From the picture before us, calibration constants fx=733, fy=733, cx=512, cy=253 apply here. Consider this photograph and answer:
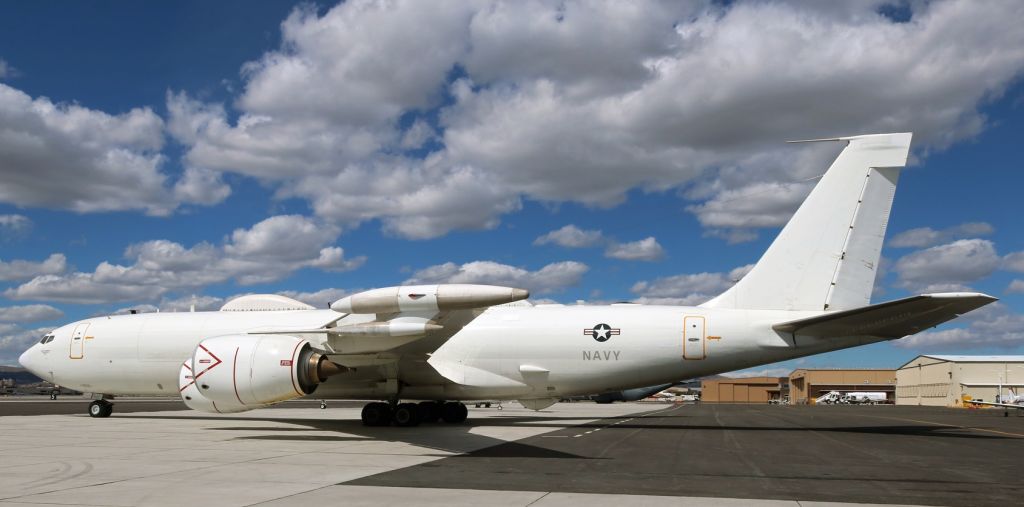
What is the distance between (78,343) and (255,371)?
41.9 ft

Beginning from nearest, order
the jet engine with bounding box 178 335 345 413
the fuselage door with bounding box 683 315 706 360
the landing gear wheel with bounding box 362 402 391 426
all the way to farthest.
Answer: the jet engine with bounding box 178 335 345 413
the fuselage door with bounding box 683 315 706 360
the landing gear wheel with bounding box 362 402 391 426

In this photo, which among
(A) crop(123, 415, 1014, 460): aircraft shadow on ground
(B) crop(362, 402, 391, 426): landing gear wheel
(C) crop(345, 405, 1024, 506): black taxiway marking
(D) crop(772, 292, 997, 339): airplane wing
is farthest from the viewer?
(B) crop(362, 402, 391, 426): landing gear wheel

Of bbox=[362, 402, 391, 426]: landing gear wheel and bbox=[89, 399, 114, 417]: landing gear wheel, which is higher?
bbox=[362, 402, 391, 426]: landing gear wheel

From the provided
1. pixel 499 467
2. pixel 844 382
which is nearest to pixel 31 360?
pixel 499 467

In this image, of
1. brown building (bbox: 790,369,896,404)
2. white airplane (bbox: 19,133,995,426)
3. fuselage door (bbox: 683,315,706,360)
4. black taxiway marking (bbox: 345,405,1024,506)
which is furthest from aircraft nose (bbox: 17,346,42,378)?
brown building (bbox: 790,369,896,404)

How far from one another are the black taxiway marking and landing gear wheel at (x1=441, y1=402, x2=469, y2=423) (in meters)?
5.31

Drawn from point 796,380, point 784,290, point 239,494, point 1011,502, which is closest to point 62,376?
point 239,494

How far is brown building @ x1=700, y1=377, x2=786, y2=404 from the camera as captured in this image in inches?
4743

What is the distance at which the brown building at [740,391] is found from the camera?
120481 millimetres

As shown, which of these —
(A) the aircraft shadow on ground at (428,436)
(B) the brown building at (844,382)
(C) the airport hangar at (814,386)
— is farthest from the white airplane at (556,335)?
(B) the brown building at (844,382)

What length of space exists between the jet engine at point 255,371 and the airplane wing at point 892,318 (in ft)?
39.3

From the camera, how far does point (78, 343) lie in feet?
84.5

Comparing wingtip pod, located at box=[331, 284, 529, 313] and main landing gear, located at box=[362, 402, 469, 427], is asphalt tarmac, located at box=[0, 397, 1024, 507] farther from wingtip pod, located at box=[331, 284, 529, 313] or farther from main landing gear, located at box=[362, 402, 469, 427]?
wingtip pod, located at box=[331, 284, 529, 313]

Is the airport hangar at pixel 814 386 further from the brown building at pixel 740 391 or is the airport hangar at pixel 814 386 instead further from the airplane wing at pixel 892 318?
the airplane wing at pixel 892 318
